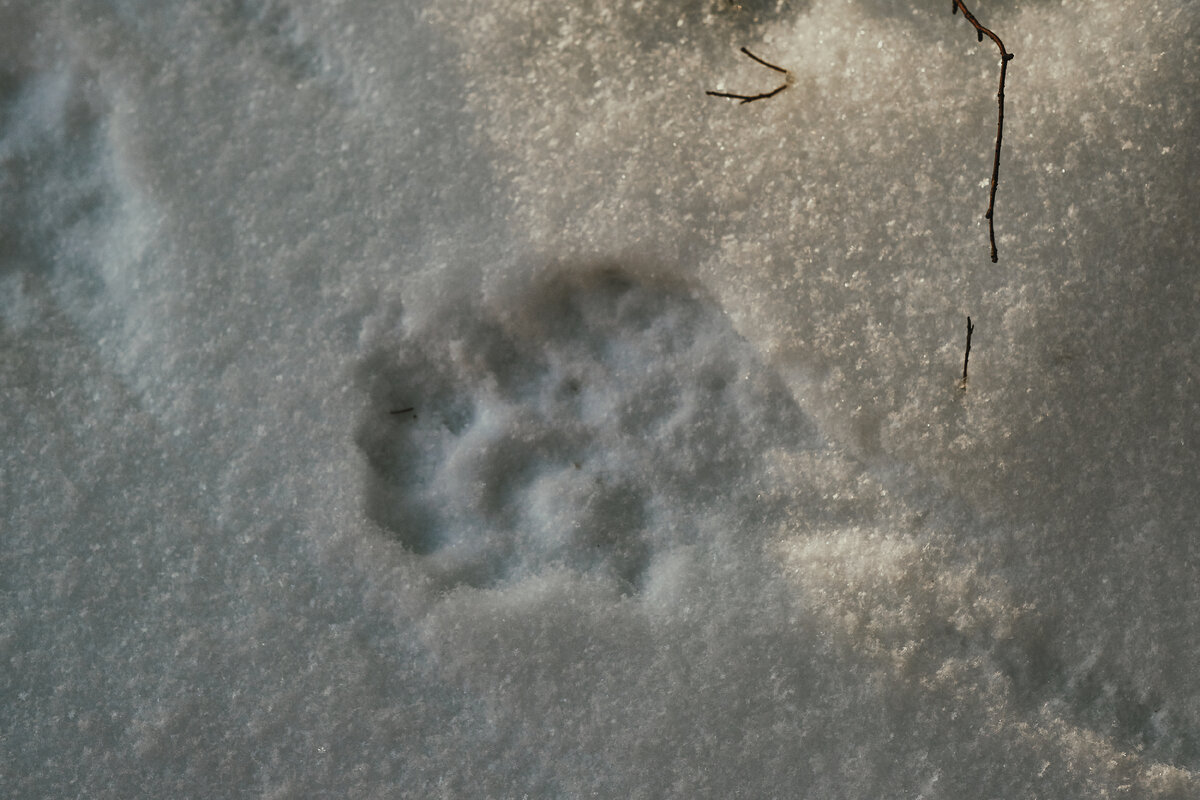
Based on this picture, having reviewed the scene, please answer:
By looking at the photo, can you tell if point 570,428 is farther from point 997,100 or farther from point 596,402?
point 997,100

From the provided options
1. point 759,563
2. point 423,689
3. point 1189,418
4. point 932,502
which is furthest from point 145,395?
point 1189,418

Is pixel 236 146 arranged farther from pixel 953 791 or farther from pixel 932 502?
pixel 953 791

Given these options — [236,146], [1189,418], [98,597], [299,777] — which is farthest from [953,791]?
[236,146]

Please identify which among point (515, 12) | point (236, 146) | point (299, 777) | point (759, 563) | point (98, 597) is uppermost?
point (515, 12)

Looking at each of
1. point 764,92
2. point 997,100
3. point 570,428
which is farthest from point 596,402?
point 997,100

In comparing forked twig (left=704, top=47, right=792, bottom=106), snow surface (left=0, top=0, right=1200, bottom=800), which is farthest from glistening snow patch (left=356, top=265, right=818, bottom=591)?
forked twig (left=704, top=47, right=792, bottom=106)

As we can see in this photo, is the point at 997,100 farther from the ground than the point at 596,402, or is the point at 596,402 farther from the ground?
the point at 997,100

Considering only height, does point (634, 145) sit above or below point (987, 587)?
above
